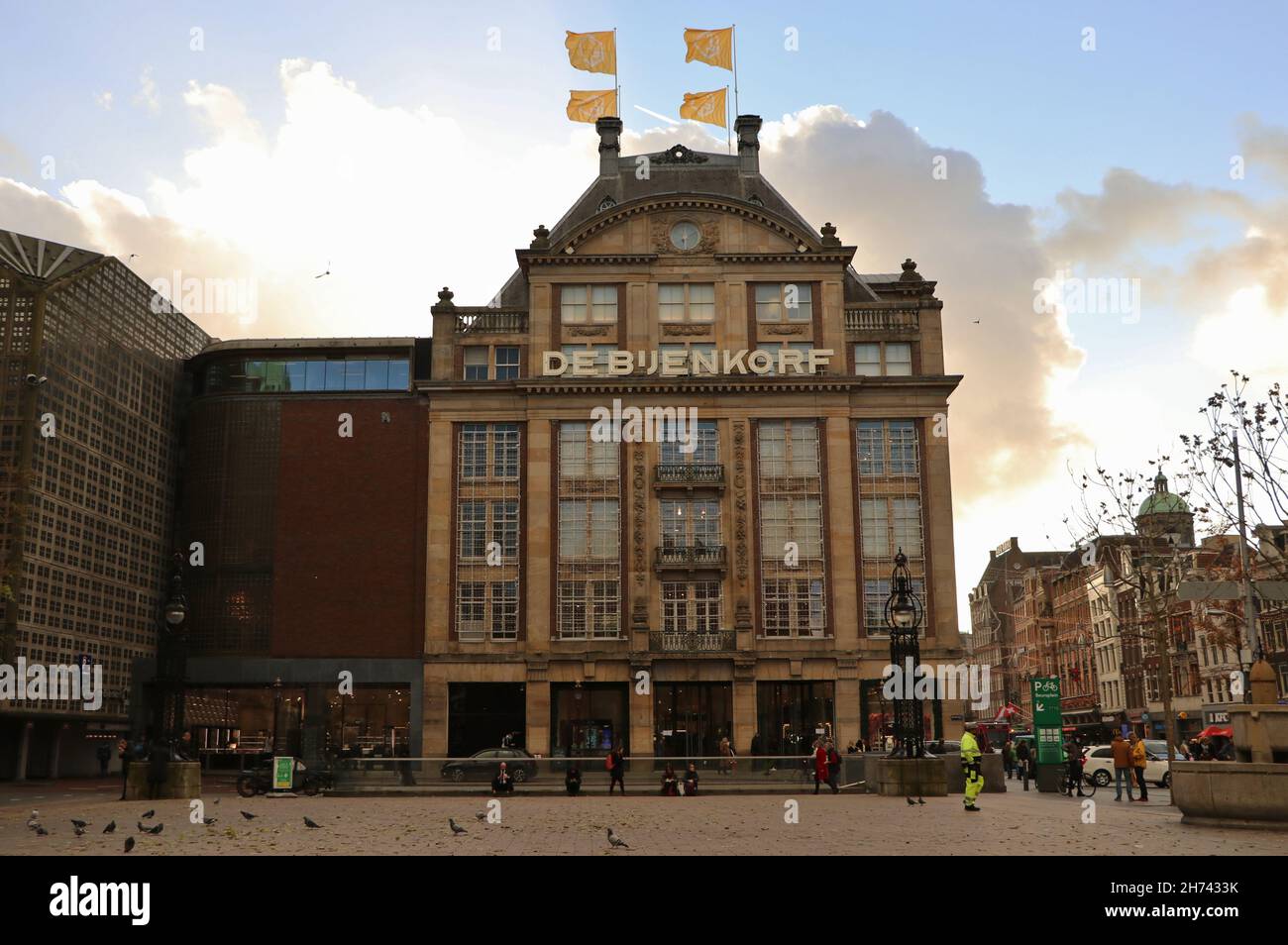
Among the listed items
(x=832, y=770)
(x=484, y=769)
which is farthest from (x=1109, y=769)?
(x=484, y=769)

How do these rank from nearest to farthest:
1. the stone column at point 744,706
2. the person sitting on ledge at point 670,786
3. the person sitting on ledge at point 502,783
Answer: the person sitting on ledge at point 502,783
the person sitting on ledge at point 670,786
the stone column at point 744,706

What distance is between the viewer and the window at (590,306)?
2552 inches

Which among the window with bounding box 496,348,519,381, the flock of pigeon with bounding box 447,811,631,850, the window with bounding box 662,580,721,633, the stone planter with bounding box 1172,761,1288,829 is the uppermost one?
the window with bounding box 496,348,519,381

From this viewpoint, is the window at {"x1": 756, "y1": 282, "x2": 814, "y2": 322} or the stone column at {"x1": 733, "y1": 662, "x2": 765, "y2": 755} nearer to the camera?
the stone column at {"x1": 733, "y1": 662, "x2": 765, "y2": 755}

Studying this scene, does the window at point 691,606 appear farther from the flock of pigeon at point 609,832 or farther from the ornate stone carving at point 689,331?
the flock of pigeon at point 609,832

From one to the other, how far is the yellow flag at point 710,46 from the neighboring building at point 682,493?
8606mm

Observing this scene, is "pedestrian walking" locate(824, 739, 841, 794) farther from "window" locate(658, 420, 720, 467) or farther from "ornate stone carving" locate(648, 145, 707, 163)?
"ornate stone carving" locate(648, 145, 707, 163)

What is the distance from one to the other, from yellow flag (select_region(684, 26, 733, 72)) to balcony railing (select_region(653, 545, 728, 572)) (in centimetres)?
2715

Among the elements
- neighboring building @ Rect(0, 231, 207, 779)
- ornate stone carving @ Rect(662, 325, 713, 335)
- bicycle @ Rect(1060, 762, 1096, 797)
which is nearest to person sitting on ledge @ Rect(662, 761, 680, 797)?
bicycle @ Rect(1060, 762, 1096, 797)

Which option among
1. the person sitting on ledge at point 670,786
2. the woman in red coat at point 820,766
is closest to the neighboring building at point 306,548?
the person sitting on ledge at point 670,786

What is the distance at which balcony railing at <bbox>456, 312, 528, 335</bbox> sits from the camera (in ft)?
214

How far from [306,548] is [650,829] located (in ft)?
144

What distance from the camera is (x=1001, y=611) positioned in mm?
154375

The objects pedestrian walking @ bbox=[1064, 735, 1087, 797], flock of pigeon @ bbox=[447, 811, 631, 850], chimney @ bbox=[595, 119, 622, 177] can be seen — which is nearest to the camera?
flock of pigeon @ bbox=[447, 811, 631, 850]
